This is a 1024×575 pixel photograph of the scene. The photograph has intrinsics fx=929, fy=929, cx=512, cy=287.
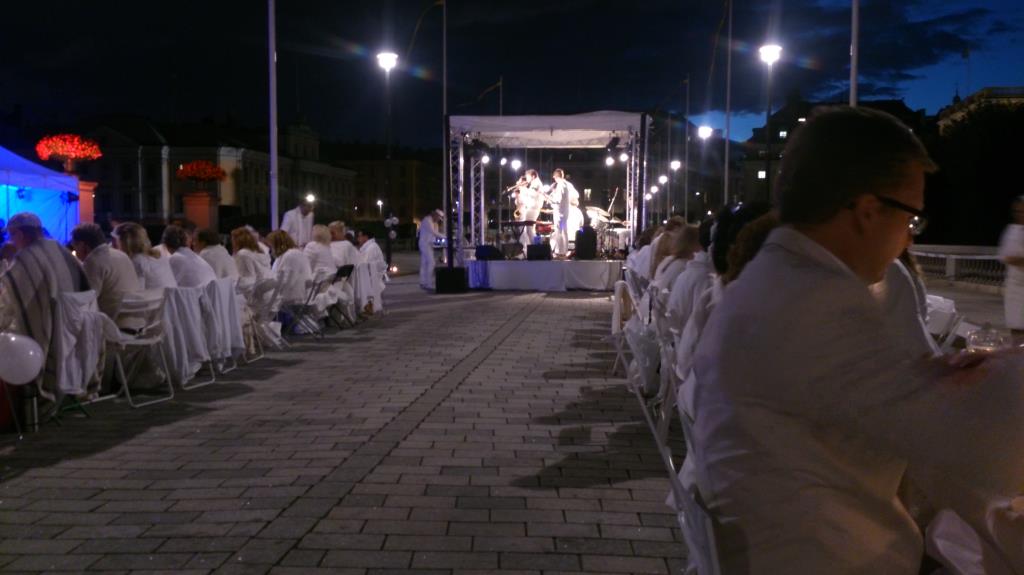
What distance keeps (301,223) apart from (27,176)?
5.12 m

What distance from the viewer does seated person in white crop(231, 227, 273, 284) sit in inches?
460

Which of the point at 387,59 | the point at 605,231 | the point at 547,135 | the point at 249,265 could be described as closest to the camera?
the point at 249,265

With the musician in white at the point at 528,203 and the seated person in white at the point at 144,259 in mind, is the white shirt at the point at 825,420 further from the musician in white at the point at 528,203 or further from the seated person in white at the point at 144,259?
the musician in white at the point at 528,203

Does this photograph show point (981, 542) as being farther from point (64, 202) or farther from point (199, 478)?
point (64, 202)

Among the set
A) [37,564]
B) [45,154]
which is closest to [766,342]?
[37,564]

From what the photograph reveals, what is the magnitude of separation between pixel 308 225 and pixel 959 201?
4453 cm

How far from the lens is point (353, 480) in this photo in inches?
213

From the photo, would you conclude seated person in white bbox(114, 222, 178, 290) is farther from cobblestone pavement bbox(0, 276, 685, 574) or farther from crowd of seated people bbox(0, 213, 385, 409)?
cobblestone pavement bbox(0, 276, 685, 574)

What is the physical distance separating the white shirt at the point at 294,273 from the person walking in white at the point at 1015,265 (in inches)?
321

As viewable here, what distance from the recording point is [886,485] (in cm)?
159

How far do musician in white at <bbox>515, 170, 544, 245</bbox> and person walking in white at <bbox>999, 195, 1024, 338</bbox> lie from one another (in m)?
16.5

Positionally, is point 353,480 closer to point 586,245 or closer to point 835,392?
point 835,392

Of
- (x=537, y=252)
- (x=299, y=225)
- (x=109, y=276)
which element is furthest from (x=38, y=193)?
(x=109, y=276)

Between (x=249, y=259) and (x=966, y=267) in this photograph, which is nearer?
(x=249, y=259)
